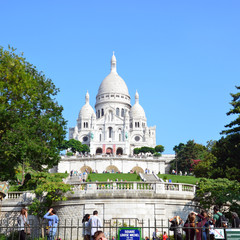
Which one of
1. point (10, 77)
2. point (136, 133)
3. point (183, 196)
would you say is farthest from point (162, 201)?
point (136, 133)

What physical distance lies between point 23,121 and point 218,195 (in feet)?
44.1

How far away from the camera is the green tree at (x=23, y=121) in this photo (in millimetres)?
26188

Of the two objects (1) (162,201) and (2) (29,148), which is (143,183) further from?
(2) (29,148)

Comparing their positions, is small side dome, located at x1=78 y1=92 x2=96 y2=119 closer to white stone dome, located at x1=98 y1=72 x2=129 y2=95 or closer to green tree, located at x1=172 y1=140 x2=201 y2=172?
white stone dome, located at x1=98 y1=72 x2=129 y2=95

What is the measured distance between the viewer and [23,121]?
26.8 m

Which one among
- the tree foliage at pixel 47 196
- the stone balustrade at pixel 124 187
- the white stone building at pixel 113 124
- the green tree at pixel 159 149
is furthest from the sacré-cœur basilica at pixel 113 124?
the tree foliage at pixel 47 196

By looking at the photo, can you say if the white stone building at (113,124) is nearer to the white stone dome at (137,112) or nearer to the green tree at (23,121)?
the white stone dome at (137,112)

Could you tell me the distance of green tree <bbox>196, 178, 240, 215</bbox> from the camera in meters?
23.3

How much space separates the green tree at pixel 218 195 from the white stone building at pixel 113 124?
80.9 meters

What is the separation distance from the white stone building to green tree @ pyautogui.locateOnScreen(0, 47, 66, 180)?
75.3 m

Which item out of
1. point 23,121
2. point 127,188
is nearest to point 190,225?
point 127,188

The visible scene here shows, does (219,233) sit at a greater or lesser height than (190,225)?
lesser

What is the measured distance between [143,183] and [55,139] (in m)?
9.62

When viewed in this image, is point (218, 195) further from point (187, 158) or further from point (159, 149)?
point (159, 149)
